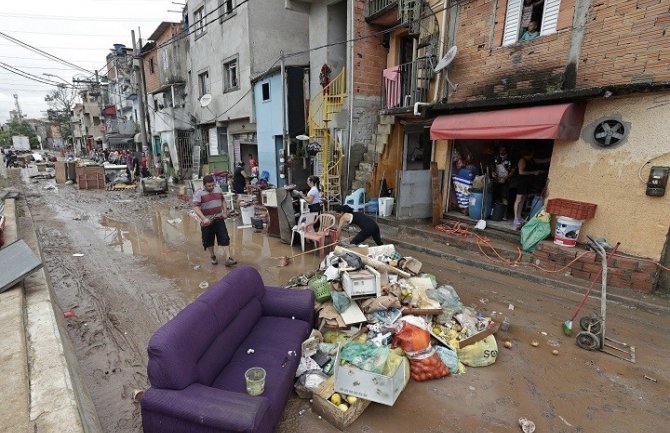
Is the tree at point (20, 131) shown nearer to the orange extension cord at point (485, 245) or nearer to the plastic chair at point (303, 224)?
the plastic chair at point (303, 224)

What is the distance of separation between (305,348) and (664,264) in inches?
233

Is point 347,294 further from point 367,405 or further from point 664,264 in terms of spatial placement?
point 664,264

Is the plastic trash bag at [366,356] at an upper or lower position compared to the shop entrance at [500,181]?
lower

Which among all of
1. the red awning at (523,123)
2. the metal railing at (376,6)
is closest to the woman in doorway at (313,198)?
the red awning at (523,123)

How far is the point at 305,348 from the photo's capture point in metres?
3.59

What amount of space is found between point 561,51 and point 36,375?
28.3 feet

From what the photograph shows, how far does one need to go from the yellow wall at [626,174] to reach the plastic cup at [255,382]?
6.36 meters

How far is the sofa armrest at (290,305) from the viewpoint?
13.0 ft

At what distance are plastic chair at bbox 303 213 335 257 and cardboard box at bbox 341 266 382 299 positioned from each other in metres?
2.75

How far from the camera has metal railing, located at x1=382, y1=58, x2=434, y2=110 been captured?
8547 millimetres

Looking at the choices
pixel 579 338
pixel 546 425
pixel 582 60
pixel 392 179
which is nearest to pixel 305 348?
pixel 546 425

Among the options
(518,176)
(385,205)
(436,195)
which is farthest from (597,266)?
(385,205)

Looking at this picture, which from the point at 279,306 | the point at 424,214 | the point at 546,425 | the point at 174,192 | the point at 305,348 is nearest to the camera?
the point at 546,425

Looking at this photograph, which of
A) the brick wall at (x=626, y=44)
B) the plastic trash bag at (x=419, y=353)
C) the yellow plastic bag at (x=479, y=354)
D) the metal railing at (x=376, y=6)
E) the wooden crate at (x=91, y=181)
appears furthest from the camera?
the wooden crate at (x=91, y=181)
